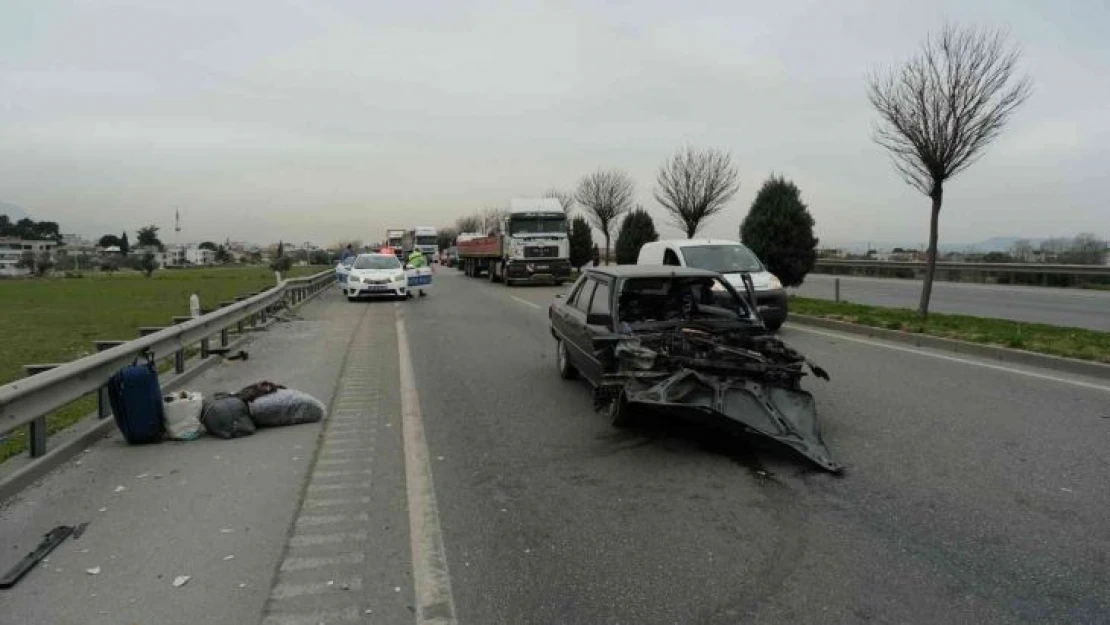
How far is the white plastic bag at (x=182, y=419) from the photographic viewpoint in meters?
6.61

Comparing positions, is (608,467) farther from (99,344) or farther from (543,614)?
(99,344)

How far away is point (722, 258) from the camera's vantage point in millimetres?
15750

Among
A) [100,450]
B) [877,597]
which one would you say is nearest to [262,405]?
[100,450]

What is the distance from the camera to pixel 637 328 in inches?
292

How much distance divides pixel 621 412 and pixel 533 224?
27.2 m

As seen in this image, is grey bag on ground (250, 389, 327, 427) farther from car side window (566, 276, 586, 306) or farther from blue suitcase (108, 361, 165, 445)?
car side window (566, 276, 586, 306)

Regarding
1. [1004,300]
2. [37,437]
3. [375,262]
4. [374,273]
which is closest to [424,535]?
[37,437]

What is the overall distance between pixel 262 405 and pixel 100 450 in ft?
4.20

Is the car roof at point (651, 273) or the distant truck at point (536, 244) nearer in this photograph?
the car roof at point (651, 273)

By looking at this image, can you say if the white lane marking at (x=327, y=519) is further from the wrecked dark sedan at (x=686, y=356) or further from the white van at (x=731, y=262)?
the white van at (x=731, y=262)

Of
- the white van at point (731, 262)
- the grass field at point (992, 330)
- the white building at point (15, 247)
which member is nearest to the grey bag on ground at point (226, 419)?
the white van at point (731, 262)

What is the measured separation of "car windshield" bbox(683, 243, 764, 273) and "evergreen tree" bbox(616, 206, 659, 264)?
21562mm

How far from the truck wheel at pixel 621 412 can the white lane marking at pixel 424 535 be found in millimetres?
1579

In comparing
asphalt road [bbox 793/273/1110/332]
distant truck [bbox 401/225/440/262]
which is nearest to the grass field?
asphalt road [bbox 793/273/1110/332]
